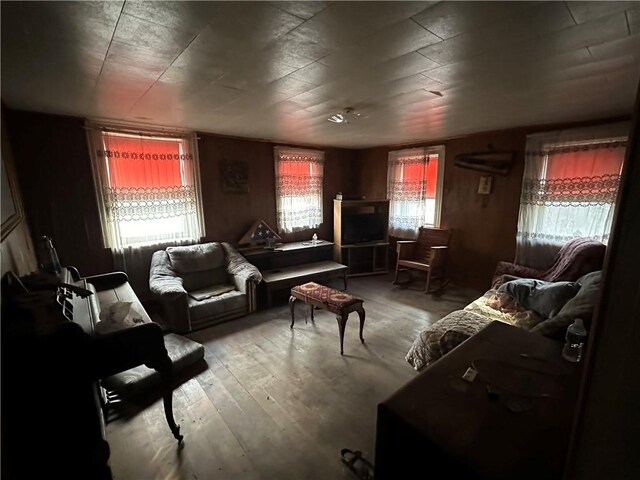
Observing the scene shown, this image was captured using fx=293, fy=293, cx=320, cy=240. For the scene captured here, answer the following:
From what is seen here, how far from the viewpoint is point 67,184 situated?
10.1 ft

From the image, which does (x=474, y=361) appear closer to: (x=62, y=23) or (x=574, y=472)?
(x=574, y=472)

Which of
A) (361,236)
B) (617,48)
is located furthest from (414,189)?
(617,48)

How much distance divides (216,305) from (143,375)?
113cm

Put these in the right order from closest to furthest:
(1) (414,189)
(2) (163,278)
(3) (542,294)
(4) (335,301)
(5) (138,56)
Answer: (5) (138,56) < (3) (542,294) < (4) (335,301) < (2) (163,278) < (1) (414,189)

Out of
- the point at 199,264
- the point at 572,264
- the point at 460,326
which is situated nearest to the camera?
the point at 460,326

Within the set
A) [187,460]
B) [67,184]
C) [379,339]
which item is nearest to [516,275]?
[379,339]

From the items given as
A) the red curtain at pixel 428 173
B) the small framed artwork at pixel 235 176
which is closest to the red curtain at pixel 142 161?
the small framed artwork at pixel 235 176

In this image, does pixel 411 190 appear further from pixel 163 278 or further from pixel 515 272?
pixel 163 278

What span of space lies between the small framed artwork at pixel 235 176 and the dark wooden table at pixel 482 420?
3685 millimetres

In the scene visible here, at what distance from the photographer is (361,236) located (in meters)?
5.02

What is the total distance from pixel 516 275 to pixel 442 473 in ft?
10.4

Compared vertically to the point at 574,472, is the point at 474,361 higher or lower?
lower

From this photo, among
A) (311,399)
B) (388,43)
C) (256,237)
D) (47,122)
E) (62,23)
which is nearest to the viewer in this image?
(62,23)

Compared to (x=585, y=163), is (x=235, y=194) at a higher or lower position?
lower
